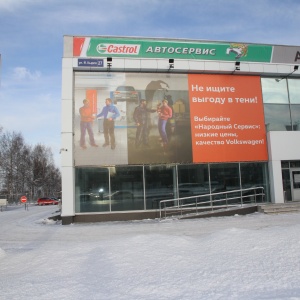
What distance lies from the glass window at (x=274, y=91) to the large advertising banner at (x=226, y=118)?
44 centimetres

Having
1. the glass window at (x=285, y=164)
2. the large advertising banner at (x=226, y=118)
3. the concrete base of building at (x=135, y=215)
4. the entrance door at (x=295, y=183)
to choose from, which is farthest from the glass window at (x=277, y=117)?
the concrete base of building at (x=135, y=215)

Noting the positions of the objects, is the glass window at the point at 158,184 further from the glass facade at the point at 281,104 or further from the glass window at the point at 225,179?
the glass facade at the point at 281,104

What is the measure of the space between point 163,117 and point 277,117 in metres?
6.85

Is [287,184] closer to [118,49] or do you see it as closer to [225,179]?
[225,179]

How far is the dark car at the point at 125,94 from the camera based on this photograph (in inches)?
740

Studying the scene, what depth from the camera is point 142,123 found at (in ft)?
61.7

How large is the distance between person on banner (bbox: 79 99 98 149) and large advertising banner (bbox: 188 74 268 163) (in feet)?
18.0

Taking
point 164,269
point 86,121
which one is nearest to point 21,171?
point 86,121

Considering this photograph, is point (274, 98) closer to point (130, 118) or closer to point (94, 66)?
point (130, 118)

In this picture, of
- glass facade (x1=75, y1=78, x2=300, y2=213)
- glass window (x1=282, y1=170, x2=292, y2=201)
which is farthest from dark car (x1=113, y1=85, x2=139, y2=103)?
glass window (x1=282, y1=170, x2=292, y2=201)

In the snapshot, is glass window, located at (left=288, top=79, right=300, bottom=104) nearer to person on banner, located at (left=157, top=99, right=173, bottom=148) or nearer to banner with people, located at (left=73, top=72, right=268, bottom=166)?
banner with people, located at (left=73, top=72, right=268, bottom=166)

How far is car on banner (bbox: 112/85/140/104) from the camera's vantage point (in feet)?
61.7

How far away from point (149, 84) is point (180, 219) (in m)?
7.49

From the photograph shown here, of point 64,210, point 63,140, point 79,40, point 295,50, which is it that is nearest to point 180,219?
point 64,210
